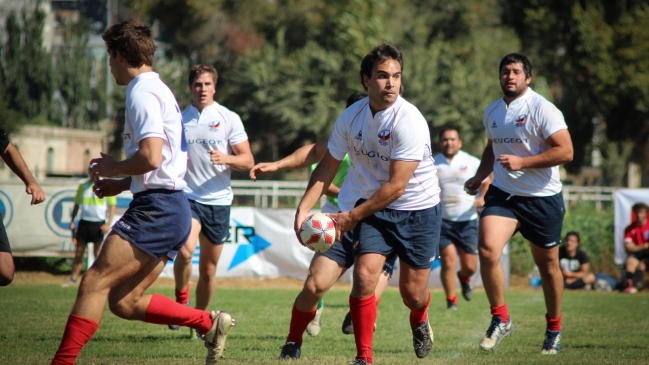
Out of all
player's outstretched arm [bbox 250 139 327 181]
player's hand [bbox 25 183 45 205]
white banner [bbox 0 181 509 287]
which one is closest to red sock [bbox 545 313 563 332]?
player's outstretched arm [bbox 250 139 327 181]

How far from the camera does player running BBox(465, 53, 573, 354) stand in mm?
6562

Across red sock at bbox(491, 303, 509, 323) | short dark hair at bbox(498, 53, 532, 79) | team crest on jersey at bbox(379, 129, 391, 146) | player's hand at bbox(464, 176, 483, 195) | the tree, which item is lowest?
red sock at bbox(491, 303, 509, 323)

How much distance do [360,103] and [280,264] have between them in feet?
33.2

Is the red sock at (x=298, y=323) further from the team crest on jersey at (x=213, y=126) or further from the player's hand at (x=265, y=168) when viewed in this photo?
the team crest on jersey at (x=213, y=126)

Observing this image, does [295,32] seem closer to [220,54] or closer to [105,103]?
[220,54]

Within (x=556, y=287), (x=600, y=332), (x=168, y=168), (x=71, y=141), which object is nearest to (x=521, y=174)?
(x=556, y=287)

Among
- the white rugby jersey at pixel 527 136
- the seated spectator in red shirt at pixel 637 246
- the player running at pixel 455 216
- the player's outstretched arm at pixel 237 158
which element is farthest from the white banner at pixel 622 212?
the player's outstretched arm at pixel 237 158

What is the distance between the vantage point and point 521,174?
21.9 ft

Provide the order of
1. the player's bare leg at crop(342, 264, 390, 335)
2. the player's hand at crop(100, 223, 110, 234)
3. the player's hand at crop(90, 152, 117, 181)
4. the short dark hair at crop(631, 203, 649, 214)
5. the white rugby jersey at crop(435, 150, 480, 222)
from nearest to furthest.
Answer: the player's hand at crop(90, 152, 117, 181) → the player's bare leg at crop(342, 264, 390, 335) → the white rugby jersey at crop(435, 150, 480, 222) → the player's hand at crop(100, 223, 110, 234) → the short dark hair at crop(631, 203, 649, 214)

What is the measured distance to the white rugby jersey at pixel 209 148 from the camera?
288 inches

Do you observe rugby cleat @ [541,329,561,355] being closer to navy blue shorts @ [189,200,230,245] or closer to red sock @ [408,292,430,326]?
red sock @ [408,292,430,326]

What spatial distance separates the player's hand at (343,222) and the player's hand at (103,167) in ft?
4.76

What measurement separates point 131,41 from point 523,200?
3807mm

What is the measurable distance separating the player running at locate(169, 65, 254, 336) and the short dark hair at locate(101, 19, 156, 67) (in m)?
2.61
